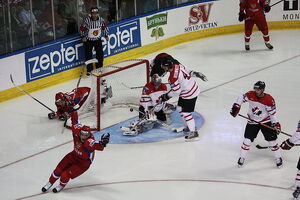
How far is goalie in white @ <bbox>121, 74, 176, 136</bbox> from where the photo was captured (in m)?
9.62

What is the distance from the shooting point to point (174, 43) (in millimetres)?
14664

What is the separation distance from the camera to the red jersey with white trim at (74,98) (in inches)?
370

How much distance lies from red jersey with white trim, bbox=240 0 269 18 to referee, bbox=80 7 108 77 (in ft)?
9.81

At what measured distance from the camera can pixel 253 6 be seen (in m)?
13.7

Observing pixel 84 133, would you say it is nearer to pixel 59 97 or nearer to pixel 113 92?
pixel 59 97

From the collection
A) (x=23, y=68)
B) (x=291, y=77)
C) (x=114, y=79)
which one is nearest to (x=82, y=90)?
(x=114, y=79)

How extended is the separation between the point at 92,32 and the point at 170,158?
14.2 ft

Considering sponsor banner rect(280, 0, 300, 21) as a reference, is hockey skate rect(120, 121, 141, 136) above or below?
below

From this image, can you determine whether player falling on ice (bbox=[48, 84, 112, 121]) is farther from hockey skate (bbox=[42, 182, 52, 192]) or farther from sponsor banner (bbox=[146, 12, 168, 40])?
sponsor banner (bbox=[146, 12, 168, 40])

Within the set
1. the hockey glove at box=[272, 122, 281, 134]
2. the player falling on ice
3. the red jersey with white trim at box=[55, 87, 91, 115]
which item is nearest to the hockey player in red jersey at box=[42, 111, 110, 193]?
the player falling on ice

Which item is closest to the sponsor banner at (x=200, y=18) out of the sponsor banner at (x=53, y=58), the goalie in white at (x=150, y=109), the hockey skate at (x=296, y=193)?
the sponsor banner at (x=53, y=58)

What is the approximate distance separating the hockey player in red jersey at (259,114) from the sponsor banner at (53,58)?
4.73 metres

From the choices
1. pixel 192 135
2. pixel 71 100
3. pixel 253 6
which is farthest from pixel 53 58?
pixel 253 6

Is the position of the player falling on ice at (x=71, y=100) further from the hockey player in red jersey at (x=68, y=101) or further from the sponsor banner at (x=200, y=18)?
the sponsor banner at (x=200, y=18)
